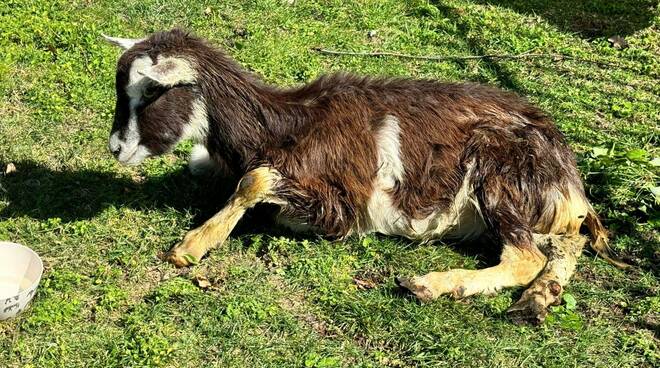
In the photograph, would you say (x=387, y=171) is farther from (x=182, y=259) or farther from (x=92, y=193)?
(x=92, y=193)

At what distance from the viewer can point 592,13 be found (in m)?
8.74

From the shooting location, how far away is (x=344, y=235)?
17.8ft

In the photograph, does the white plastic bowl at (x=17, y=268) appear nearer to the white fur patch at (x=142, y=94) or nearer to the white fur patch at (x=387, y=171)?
the white fur patch at (x=142, y=94)

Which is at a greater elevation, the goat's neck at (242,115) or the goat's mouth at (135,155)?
the goat's neck at (242,115)

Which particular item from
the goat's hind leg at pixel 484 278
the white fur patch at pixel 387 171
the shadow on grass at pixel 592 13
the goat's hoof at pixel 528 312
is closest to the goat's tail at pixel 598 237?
the goat's hind leg at pixel 484 278

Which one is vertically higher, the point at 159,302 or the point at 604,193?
the point at 604,193

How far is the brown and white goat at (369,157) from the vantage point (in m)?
5.16

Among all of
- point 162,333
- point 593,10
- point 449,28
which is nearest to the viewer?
point 162,333

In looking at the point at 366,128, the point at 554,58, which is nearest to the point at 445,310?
the point at 366,128

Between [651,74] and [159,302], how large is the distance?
205 inches

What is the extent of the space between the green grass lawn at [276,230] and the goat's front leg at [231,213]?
126 millimetres

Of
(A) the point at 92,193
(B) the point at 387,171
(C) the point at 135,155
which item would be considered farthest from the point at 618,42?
(A) the point at 92,193

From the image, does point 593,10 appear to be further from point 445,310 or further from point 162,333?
point 162,333

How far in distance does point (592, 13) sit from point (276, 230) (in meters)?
4.95
